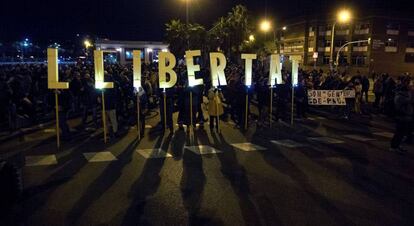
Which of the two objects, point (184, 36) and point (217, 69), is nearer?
point (217, 69)

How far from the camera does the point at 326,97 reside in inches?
697

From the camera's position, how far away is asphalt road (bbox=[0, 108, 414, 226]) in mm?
6000

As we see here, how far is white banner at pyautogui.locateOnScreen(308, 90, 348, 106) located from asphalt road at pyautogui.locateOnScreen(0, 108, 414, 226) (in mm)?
4882

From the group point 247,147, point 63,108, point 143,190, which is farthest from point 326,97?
point 143,190

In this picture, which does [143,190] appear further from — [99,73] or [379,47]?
[379,47]

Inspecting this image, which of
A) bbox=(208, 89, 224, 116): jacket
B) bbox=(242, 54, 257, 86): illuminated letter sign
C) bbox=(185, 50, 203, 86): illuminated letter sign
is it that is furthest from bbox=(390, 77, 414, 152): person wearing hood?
bbox=(185, 50, 203, 86): illuminated letter sign

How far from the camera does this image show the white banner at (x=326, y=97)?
17312mm

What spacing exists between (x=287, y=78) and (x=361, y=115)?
3.82 m

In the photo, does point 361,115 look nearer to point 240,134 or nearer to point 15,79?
point 240,134

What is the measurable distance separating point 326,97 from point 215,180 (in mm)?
11434

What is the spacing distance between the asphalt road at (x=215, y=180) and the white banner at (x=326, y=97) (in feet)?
16.0

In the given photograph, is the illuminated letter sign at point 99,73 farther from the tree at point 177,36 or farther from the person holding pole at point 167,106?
the tree at point 177,36

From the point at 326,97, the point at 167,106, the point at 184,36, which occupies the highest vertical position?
the point at 184,36

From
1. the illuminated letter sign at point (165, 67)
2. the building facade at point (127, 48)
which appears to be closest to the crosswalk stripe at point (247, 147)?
the illuminated letter sign at point (165, 67)
